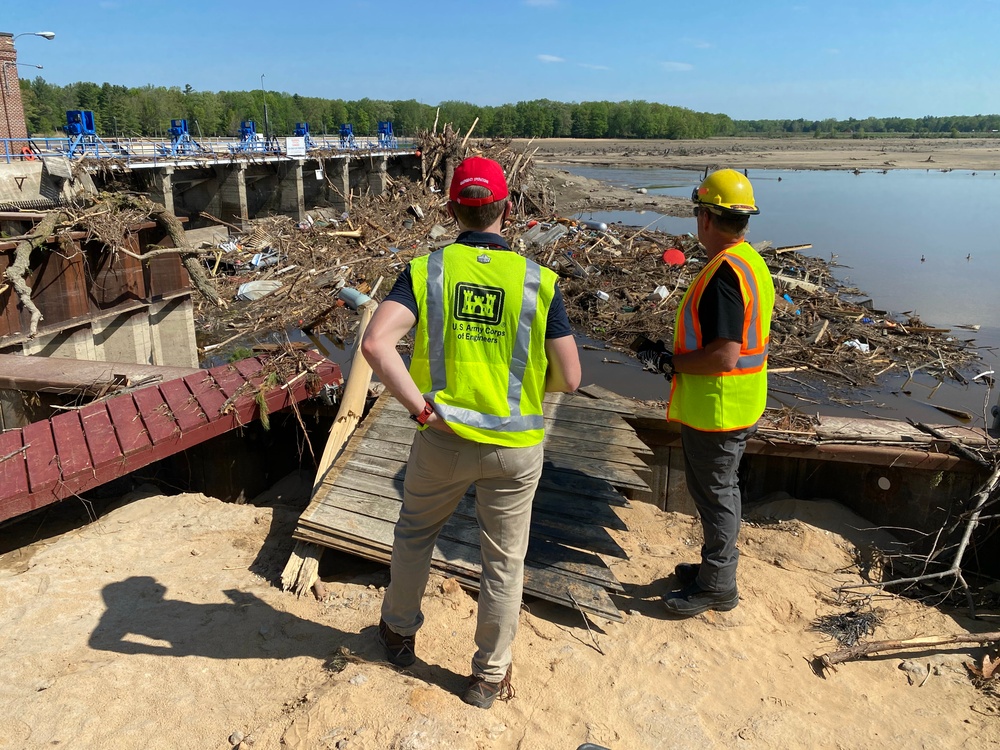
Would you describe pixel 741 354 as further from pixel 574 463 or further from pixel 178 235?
pixel 178 235

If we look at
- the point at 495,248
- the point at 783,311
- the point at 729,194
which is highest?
the point at 729,194

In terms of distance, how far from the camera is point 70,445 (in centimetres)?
470

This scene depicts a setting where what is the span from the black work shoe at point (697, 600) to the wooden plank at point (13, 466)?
3.95 meters

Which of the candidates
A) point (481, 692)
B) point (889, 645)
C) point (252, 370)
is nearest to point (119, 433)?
point (252, 370)

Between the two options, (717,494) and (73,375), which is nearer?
(717,494)

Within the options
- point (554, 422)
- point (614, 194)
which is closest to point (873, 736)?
point (554, 422)

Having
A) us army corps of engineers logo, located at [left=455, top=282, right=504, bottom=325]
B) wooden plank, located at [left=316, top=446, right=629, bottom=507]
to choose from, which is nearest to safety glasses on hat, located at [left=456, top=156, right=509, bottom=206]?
us army corps of engineers logo, located at [left=455, top=282, right=504, bottom=325]

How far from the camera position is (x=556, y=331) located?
2.65 metres

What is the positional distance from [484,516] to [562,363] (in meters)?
0.68

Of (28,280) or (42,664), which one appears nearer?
(42,664)

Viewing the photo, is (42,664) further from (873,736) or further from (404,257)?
(404,257)

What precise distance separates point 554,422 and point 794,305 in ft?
37.5

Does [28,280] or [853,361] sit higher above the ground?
[28,280]

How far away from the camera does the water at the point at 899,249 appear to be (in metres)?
12.0
